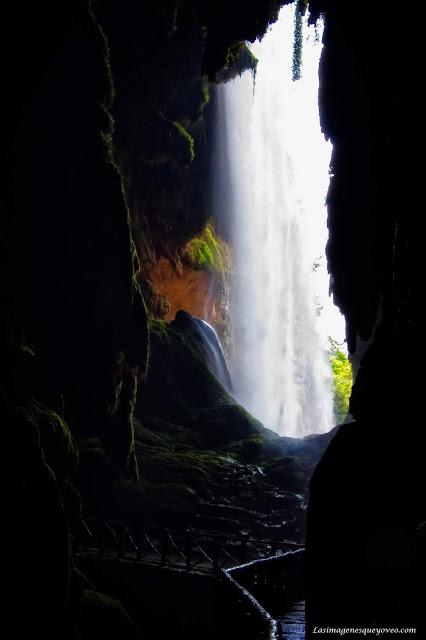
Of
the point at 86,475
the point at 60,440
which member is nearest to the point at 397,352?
the point at 60,440

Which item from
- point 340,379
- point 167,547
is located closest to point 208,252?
point 167,547

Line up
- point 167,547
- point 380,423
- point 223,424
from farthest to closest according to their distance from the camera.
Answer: point 223,424, point 167,547, point 380,423

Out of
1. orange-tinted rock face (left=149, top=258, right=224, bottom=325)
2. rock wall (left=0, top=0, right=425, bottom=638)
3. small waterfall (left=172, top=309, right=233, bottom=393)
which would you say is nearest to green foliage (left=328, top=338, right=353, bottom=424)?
orange-tinted rock face (left=149, top=258, right=224, bottom=325)

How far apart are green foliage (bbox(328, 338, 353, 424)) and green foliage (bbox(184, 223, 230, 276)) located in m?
19.9

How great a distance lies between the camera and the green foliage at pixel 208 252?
3562 cm

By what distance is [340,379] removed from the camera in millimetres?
57938

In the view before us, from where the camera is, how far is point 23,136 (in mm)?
12461

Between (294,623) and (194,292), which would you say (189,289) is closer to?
(194,292)

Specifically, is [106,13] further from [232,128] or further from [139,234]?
[232,128]

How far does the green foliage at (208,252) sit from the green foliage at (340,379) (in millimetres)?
19926

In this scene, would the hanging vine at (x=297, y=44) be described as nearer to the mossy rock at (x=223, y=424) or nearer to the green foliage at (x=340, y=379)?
the mossy rock at (x=223, y=424)

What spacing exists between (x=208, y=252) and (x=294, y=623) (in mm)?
31344

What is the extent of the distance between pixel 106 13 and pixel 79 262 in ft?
39.8

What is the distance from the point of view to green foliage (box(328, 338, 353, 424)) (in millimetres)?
52088
